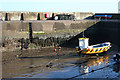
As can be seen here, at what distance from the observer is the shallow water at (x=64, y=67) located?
59.9 ft

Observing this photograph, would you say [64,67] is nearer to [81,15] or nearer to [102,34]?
[102,34]

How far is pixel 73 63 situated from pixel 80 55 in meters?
3.27

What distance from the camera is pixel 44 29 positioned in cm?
3091

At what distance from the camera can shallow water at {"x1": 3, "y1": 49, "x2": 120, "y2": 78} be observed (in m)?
18.3

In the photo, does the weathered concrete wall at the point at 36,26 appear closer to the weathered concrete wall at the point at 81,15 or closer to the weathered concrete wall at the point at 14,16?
the weathered concrete wall at the point at 14,16

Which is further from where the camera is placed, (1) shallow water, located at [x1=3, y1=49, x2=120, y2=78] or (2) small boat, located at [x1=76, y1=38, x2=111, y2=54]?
(2) small boat, located at [x1=76, y1=38, x2=111, y2=54]

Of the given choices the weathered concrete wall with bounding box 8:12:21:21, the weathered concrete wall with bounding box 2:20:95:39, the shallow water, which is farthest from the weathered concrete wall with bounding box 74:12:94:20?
the shallow water

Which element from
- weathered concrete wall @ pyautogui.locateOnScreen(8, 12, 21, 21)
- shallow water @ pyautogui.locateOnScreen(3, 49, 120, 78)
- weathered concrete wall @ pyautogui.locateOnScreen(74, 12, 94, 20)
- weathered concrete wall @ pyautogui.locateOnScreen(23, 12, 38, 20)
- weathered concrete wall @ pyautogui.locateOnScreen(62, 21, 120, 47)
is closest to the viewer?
shallow water @ pyautogui.locateOnScreen(3, 49, 120, 78)

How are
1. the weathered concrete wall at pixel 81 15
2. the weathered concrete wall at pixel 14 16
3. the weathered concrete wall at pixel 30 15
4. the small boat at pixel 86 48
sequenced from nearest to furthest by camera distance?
1. the small boat at pixel 86 48
2. the weathered concrete wall at pixel 14 16
3. the weathered concrete wall at pixel 30 15
4. the weathered concrete wall at pixel 81 15

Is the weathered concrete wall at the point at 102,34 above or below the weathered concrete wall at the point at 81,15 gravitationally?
below

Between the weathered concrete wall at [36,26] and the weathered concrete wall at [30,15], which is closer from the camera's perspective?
the weathered concrete wall at [36,26]

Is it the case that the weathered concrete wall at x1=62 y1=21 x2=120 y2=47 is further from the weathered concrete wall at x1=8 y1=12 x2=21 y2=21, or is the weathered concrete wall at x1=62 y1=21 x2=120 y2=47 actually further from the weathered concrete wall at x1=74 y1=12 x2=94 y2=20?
the weathered concrete wall at x1=8 y1=12 x2=21 y2=21

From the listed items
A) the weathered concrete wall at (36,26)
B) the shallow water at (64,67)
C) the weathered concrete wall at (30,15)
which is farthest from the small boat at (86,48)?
the weathered concrete wall at (30,15)

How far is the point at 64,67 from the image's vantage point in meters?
20.3
